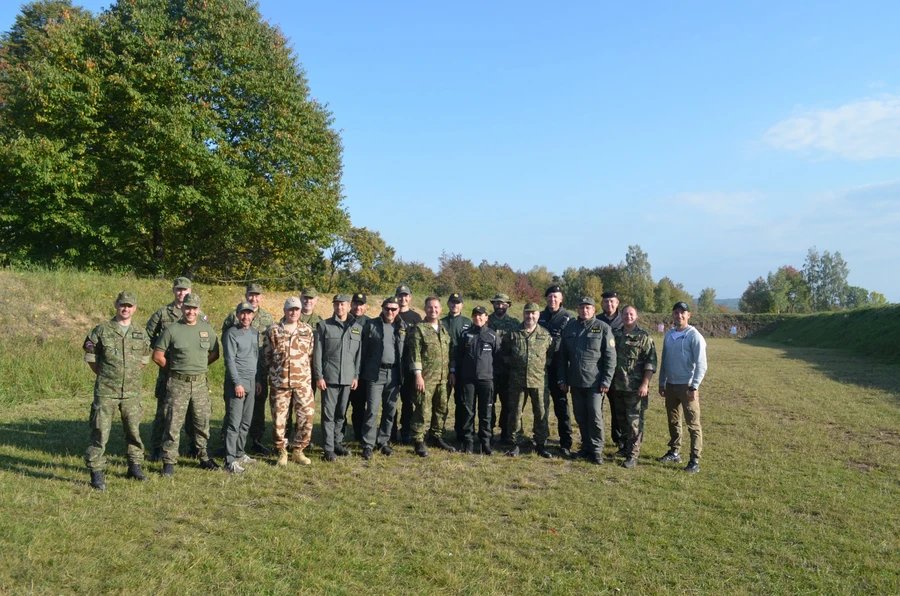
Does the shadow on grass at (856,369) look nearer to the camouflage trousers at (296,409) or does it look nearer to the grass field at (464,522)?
the grass field at (464,522)

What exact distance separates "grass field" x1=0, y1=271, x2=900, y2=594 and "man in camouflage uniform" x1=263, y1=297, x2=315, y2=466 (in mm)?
409

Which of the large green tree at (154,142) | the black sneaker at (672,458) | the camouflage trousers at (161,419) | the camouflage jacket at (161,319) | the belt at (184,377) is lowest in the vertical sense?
the black sneaker at (672,458)

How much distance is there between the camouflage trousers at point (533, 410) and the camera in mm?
7266

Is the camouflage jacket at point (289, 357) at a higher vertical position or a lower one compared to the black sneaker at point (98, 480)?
higher

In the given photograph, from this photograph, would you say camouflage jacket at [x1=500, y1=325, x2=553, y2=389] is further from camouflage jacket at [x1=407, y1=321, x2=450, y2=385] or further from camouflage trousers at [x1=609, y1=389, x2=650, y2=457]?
camouflage trousers at [x1=609, y1=389, x2=650, y2=457]

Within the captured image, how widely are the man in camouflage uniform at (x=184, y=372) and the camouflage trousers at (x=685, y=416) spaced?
5.48 m

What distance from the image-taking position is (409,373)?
25.0ft

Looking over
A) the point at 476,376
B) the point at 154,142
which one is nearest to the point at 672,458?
the point at 476,376

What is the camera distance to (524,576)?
3965 millimetres

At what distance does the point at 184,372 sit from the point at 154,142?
1236cm

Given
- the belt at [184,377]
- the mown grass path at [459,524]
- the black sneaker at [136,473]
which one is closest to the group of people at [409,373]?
the belt at [184,377]

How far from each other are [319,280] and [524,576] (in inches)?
998

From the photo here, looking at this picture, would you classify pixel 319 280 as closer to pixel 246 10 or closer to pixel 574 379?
pixel 246 10

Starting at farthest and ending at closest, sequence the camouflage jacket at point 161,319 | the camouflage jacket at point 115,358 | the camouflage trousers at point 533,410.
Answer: the camouflage trousers at point 533,410, the camouflage jacket at point 161,319, the camouflage jacket at point 115,358
